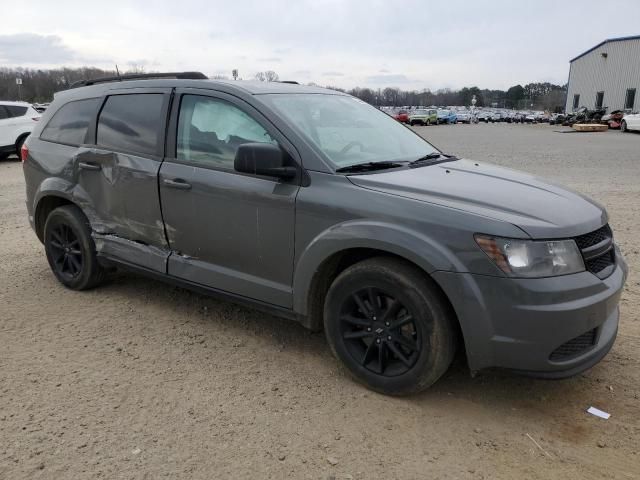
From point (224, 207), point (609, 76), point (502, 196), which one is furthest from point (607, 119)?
point (224, 207)

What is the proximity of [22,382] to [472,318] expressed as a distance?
8.86 ft

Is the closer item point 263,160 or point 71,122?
point 263,160

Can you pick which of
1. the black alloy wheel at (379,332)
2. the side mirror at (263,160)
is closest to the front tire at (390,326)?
the black alloy wheel at (379,332)

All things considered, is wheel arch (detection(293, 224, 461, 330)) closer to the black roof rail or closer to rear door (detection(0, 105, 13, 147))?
the black roof rail

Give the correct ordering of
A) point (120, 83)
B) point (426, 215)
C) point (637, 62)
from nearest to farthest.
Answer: point (426, 215), point (120, 83), point (637, 62)

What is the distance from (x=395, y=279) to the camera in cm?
303

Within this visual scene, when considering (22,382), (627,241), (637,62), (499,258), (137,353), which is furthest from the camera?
(637,62)

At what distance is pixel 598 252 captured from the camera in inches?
120

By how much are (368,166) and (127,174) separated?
1868 mm

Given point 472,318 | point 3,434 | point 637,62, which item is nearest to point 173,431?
point 3,434

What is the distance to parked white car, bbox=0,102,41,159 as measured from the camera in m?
15.9

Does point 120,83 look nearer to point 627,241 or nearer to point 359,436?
point 359,436

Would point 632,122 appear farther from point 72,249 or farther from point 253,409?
point 253,409

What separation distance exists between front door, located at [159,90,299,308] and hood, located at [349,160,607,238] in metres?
0.63
